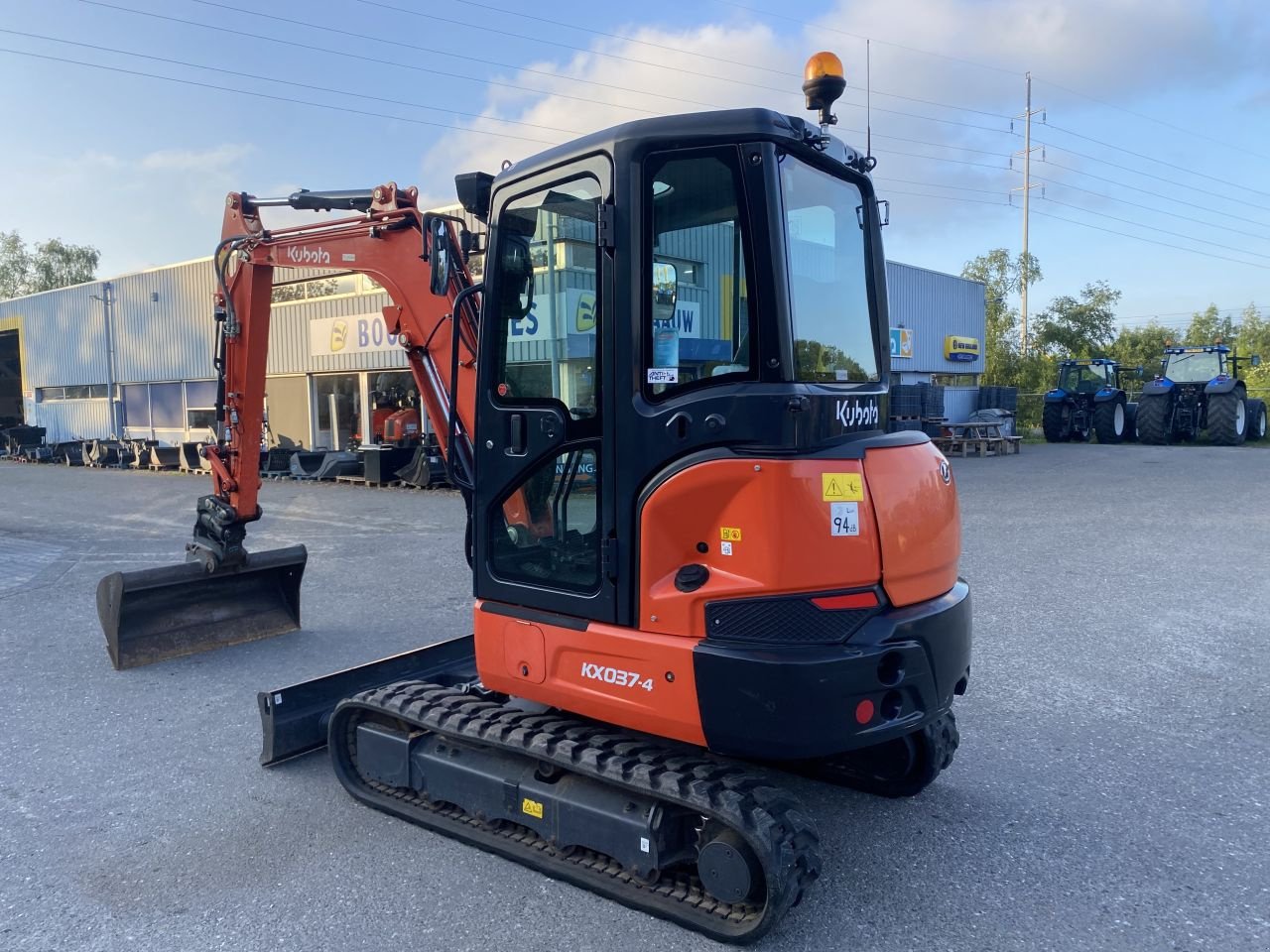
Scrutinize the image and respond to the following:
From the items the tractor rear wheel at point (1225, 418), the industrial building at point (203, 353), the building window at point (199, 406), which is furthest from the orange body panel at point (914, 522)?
the building window at point (199, 406)


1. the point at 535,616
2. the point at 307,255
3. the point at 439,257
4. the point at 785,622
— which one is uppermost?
the point at 307,255

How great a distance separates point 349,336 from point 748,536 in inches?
845

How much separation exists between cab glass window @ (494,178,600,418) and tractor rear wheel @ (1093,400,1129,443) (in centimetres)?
2847

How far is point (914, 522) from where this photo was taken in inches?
137

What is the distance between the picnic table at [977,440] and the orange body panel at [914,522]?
71.0ft

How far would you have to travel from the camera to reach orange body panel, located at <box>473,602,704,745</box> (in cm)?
331

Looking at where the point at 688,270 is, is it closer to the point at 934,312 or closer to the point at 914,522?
the point at 914,522

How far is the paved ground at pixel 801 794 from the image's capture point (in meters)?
3.33

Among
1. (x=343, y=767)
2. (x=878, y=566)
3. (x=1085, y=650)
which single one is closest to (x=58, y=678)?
(x=343, y=767)

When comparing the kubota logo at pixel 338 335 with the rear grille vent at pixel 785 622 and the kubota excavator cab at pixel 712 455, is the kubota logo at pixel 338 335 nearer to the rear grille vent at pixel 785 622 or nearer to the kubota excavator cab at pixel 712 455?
the kubota excavator cab at pixel 712 455

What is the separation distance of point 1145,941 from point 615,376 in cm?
276

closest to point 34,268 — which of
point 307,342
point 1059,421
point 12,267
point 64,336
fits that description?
point 12,267

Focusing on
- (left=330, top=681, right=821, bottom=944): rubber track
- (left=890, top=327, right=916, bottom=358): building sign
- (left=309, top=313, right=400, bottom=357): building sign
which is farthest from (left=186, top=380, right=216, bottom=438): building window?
(left=330, top=681, right=821, bottom=944): rubber track

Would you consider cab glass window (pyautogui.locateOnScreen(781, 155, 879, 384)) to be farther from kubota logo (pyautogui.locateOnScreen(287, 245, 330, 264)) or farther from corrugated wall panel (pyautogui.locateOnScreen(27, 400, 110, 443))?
corrugated wall panel (pyautogui.locateOnScreen(27, 400, 110, 443))
